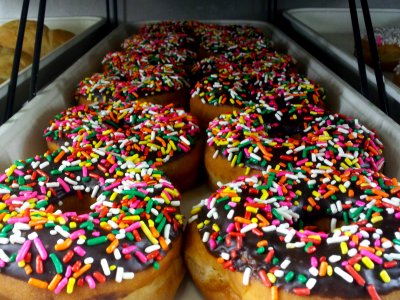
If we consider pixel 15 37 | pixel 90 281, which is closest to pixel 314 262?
pixel 90 281

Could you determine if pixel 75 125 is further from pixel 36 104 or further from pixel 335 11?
pixel 335 11

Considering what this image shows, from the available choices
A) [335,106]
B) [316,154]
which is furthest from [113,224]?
[335,106]

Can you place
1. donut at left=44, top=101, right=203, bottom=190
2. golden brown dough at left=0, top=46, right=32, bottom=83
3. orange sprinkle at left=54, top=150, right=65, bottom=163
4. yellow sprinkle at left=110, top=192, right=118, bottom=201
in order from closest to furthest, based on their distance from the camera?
yellow sprinkle at left=110, top=192, right=118, bottom=201, orange sprinkle at left=54, top=150, right=65, bottom=163, donut at left=44, top=101, right=203, bottom=190, golden brown dough at left=0, top=46, right=32, bottom=83

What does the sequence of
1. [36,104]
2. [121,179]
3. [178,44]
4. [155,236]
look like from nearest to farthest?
1. [155,236]
2. [121,179]
3. [36,104]
4. [178,44]

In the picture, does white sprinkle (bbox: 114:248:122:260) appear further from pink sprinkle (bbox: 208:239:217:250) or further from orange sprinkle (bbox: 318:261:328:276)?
orange sprinkle (bbox: 318:261:328:276)

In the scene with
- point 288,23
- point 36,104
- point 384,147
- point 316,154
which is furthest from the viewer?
point 288,23

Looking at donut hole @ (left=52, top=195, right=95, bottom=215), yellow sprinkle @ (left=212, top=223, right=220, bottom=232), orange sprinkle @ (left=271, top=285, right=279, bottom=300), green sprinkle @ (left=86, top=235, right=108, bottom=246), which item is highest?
green sprinkle @ (left=86, top=235, right=108, bottom=246)

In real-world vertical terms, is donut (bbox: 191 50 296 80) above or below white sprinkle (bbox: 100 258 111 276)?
above

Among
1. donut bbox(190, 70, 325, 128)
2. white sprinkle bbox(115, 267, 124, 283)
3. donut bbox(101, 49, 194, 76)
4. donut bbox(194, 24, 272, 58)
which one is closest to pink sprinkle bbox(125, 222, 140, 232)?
white sprinkle bbox(115, 267, 124, 283)

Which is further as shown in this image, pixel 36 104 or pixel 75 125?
pixel 36 104
